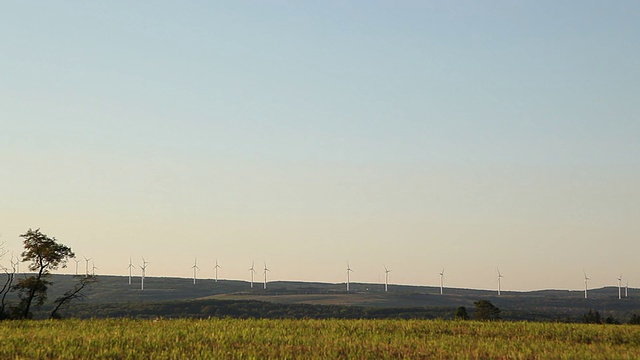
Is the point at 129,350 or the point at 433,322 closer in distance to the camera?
the point at 129,350

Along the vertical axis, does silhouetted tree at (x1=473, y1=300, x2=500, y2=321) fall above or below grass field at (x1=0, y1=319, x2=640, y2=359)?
below

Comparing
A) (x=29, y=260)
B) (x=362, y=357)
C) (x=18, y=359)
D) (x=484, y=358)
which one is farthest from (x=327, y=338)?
(x=29, y=260)

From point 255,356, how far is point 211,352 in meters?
2.20

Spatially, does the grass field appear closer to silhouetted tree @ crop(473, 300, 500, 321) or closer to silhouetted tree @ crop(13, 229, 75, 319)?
silhouetted tree @ crop(13, 229, 75, 319)

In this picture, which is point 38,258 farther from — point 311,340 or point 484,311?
point 484,311

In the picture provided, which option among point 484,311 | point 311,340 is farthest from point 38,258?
point 484,311

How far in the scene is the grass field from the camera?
3002 cm

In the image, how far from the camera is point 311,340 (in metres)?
34.2

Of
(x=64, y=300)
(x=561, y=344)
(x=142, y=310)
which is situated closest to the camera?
(x=561, y=344)

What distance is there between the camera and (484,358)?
29.3m

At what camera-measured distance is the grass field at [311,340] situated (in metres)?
30.0

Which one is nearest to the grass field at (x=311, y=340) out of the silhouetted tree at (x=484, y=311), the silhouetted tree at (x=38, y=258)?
the silhouetted tree at (x=38, y=258)

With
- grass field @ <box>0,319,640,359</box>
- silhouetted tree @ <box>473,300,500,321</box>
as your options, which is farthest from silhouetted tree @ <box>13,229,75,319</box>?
silhouetted tree @ <box>473,300,500,321</box>

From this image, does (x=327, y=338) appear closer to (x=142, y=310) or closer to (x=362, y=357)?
(x=362, y=357)
